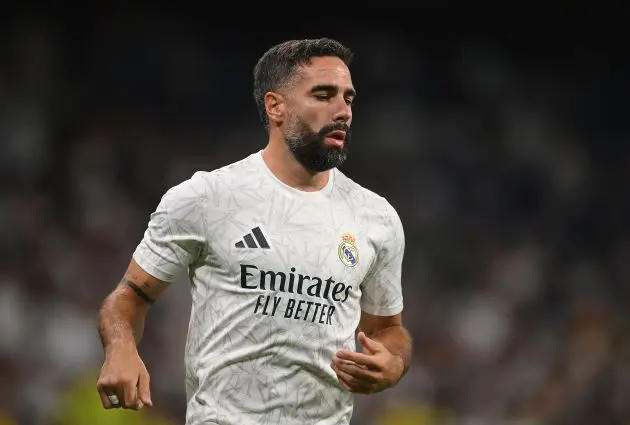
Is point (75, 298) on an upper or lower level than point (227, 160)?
lower

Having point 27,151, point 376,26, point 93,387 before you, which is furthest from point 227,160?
point 93,387

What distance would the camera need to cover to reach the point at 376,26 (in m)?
12.4

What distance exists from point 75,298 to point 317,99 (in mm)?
5216

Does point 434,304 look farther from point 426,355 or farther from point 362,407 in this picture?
point 362,407

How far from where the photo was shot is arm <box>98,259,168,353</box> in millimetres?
3967

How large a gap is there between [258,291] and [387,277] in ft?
2.02

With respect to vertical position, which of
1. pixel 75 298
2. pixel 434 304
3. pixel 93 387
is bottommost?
pixel 93 387

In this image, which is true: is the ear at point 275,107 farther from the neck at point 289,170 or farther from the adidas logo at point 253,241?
the adidas logo at point 253,241

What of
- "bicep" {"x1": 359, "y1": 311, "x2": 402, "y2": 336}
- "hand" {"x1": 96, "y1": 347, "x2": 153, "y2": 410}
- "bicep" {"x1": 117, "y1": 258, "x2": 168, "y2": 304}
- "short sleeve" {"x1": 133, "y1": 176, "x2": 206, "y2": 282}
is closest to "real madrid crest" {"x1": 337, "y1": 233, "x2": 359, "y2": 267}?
"bicep" {"x1": 359, "y1": 311, "x2": 402, "y2": 336}

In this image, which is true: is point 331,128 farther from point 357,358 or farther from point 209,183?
point 357,358

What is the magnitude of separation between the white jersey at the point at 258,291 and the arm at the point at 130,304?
0.05 m

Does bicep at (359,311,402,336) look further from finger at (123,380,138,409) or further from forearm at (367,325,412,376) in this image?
finger at (123,380,138,409)

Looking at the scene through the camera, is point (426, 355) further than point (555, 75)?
No

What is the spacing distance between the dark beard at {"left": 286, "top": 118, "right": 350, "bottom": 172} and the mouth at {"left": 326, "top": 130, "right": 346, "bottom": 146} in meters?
0.01
